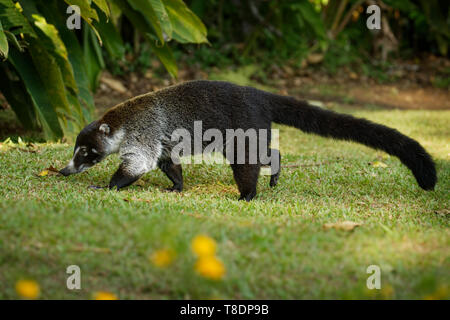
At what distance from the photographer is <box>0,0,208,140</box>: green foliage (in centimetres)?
616

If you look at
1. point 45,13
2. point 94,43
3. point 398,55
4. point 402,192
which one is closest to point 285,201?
point 402,192

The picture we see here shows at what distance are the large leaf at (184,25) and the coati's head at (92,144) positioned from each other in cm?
250

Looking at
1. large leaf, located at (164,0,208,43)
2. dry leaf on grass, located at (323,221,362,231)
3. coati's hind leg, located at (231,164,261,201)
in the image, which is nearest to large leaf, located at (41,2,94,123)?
large leaf, located at (164,0,208,43)

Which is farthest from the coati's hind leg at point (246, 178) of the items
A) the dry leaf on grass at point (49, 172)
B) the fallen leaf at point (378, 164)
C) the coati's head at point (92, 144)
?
the fallen leaf at point (378, 164)

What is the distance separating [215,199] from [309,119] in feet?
3.87

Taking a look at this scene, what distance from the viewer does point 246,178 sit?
15.8ft

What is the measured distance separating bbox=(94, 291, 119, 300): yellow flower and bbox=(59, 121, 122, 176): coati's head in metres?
2.57

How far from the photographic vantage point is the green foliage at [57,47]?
20.2ft

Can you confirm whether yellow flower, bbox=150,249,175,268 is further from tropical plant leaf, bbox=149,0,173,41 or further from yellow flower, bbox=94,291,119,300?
tropical plant leaf, bbox=149,0,173,41

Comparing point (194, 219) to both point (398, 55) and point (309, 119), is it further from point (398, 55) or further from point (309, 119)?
point (398, 55)

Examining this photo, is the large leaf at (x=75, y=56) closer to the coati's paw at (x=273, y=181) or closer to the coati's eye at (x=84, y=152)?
the coati's eye at (x=84, y=152)

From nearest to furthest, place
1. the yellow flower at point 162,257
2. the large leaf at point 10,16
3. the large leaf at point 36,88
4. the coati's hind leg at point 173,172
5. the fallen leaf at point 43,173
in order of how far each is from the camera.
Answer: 1. the yellow flower at point 162,257
2. the fallen leaf at point 43,173
3. the coati's hind leg at point 173,172
4. the large leaf at point 10,16
5. the large leaf at point 36,88
